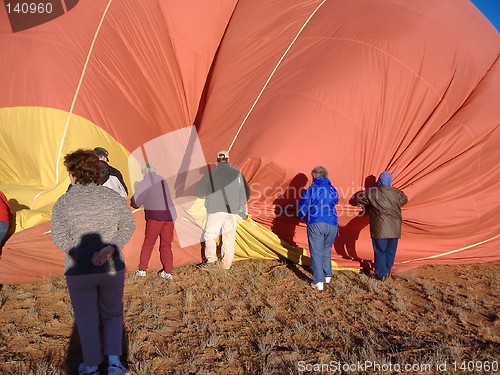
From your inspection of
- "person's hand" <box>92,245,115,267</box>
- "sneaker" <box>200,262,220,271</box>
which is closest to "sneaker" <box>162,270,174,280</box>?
"sneaker" <box>200,262,220,271</box>

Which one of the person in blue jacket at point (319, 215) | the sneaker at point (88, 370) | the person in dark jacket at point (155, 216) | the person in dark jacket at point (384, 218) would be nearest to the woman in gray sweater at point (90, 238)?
the sneaker at point (88, 370)

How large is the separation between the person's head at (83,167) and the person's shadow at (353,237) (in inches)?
133

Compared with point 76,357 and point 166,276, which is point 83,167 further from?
point 166,276

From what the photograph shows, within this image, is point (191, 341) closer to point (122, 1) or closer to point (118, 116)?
point (118, 116)

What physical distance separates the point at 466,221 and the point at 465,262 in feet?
2.02

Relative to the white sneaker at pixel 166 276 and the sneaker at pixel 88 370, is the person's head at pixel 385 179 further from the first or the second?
the sneaker at pixel 88 370

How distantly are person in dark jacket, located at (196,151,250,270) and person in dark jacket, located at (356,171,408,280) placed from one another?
1366 millimetres

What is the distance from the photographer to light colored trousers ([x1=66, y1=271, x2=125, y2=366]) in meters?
2.80

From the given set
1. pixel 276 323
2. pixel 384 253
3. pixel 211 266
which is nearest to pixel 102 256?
pixel 276 323

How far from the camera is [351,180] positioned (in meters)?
5.41

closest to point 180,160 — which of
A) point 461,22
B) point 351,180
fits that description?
point 351,180

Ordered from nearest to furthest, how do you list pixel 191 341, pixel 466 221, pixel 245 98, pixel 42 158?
1. pixel 191 341
2. pixel 466 221
3. pixel 42 158
4. pixel 245 98

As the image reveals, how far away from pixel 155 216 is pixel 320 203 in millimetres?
1753

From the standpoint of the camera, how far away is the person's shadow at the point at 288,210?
5309 millimetres
